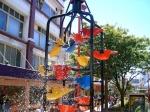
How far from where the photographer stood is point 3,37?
61.1 feet

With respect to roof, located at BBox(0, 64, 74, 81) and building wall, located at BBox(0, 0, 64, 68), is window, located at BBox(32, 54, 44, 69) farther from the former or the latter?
roof, located at BBox(0, 64, 74, 81)

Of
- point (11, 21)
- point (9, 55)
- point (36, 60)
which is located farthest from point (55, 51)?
point (36, 60)

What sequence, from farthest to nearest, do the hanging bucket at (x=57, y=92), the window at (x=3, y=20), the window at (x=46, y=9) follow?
the window at (x=46, y=9) → the window at (x=3, y=20) → the hanging bucket at (x=57, y=92)

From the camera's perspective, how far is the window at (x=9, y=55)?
19.1m

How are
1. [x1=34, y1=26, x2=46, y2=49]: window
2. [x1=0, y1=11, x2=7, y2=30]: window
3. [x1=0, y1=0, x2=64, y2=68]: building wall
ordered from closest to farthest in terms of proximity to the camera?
[x1=0, y1=11, x2=7, y2=30]: window < [x1=0, y1=0, x2=64, y2=68]: building wall < [x1=34, y1=26, x2=46, y2=49]: window

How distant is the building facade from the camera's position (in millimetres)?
17141

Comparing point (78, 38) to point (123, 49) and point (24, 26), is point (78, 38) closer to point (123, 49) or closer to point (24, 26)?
point (24, 26)

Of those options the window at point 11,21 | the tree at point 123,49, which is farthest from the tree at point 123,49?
the window at point 11,21

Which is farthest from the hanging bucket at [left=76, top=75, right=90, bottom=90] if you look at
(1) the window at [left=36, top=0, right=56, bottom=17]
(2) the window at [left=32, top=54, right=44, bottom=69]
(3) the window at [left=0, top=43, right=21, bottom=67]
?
(1) the window at [left=36, top=0, right=56, bottom=17]

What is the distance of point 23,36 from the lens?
22.0 meters

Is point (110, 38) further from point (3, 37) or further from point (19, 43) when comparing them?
point (3, 37)

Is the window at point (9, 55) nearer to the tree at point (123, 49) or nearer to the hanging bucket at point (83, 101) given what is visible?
the tree at point (123, 49)

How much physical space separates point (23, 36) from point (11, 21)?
6.42ft

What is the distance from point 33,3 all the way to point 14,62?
4751mm
